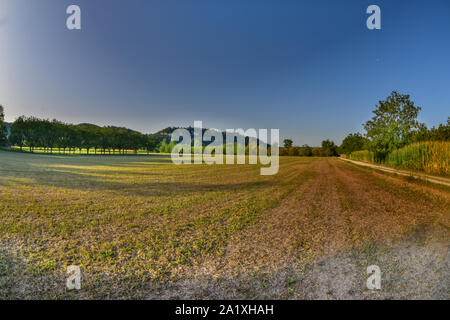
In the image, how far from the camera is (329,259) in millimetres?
2826

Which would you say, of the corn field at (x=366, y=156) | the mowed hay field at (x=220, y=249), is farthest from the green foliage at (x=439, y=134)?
the corn field at (x=366, y=156)

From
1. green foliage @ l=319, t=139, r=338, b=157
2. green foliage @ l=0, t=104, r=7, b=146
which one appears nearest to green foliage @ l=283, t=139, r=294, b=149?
green foliage @ l=319, t=139, r=338, b=157

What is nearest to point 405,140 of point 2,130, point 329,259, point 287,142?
point 329,259

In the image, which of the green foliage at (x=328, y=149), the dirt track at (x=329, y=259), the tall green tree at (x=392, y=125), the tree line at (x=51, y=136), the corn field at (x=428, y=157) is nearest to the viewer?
the dirt track at (x=329, y=259)

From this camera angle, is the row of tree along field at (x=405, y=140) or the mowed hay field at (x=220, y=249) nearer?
the mowed hay field at (x=220, y=249)

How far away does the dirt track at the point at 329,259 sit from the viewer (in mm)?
2158

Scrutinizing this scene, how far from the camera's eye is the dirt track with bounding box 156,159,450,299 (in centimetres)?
216

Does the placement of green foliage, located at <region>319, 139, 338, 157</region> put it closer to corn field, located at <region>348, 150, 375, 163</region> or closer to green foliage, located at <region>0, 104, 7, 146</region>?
corn field, located at <region>348, 150, 375, 163</region>

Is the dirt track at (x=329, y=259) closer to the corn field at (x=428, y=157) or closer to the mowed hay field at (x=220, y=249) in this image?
the mowed hay field at (x=220, y=249)

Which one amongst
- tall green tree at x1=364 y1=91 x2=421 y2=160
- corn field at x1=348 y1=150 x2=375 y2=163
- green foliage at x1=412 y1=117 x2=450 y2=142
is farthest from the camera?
corn field at x1=348 y1=150 x2=375 y2=163
